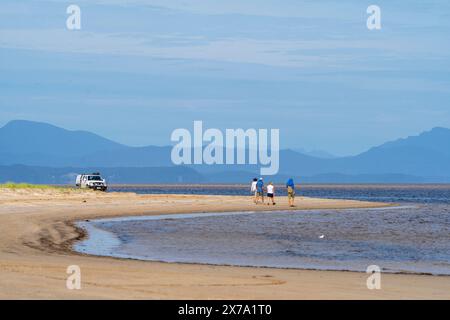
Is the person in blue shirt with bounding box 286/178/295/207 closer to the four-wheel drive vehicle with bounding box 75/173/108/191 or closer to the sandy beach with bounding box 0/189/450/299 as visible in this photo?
the four-wheel drive vehicle with bounding box 75/173/108/191

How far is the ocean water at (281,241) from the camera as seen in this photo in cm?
2647

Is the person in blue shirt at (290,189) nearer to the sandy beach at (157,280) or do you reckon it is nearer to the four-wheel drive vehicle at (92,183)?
the four-wheel drive vehicle at (92,183)

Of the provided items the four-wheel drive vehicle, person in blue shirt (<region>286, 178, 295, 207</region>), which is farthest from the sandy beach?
the four-wheel drive vehicle

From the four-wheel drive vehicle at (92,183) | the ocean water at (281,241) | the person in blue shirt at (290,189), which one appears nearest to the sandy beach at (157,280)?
the ocean water at (281,241)

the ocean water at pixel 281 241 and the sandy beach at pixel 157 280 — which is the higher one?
the sandy beach at pixel 157 280

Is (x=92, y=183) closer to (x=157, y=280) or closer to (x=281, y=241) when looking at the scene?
(x=281, y=241)

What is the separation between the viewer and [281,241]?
34750mm

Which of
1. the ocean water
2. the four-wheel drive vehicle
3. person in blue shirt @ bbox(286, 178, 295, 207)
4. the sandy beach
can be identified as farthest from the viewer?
the four-wheel drive vehicle

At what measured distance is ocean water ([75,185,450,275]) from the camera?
26.5 meters

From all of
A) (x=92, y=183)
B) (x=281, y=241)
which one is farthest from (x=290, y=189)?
(x=281, y=241)
